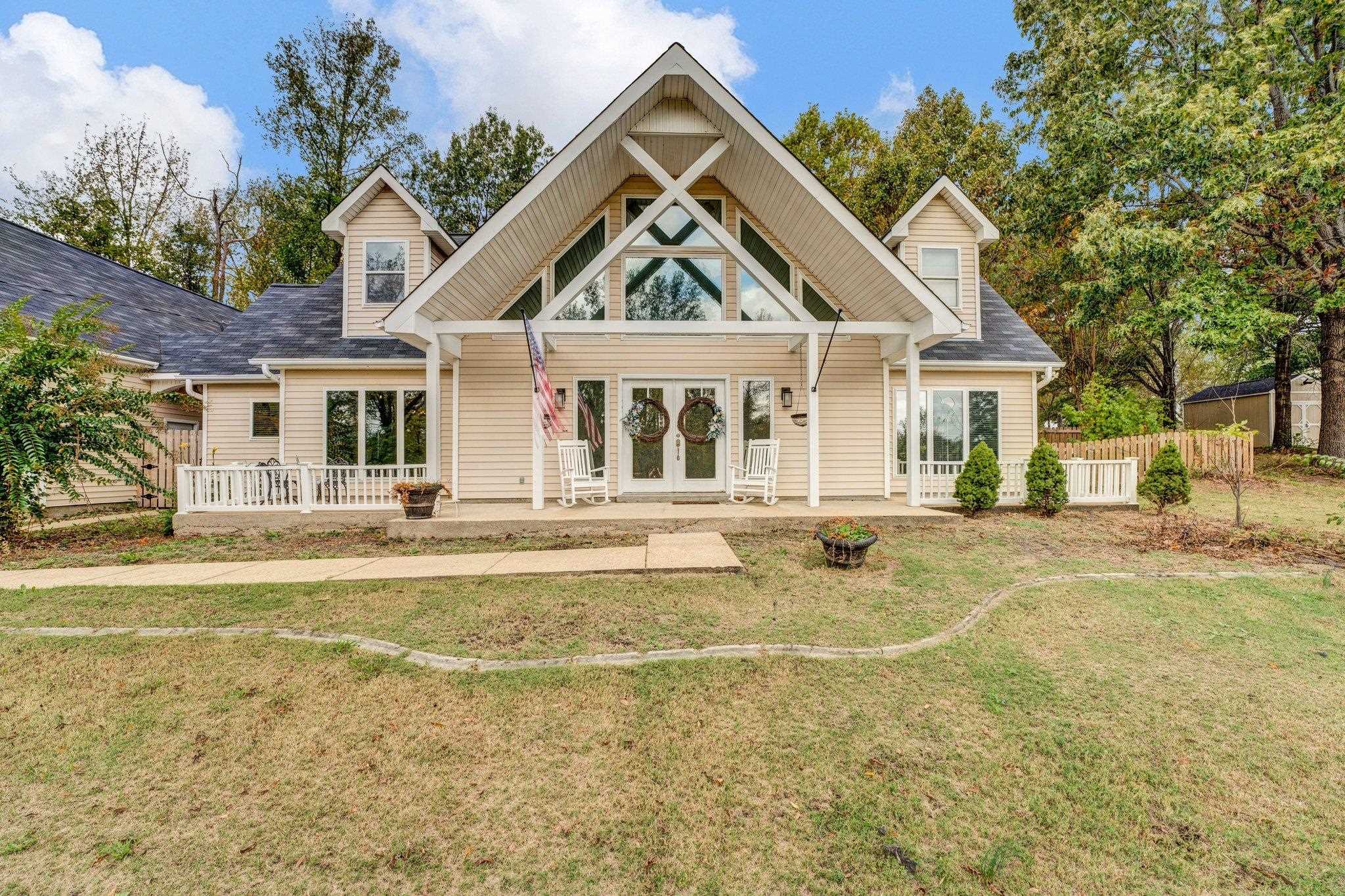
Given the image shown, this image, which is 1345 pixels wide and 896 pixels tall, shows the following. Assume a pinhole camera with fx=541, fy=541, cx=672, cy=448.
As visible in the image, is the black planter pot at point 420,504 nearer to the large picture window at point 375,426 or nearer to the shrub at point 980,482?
the large picture window at point 375,426

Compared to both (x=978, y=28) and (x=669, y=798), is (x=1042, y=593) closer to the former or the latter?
(x=669, y=798)

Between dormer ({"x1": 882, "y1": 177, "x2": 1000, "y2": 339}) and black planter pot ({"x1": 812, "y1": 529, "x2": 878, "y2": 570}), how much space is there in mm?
6419

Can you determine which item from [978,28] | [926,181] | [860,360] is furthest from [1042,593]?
[978,28]

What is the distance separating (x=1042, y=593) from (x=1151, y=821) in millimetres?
2998

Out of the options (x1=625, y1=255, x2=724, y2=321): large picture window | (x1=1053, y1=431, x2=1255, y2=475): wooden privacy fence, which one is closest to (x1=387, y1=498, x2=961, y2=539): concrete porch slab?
(x1=625, y1=255, x2=724, y2=321): large picture window

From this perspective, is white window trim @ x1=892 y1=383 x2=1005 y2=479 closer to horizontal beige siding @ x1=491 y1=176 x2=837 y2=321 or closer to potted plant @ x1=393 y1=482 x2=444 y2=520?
horizontal beige siding @ x1=491 y1=176 x2=837 y2=321

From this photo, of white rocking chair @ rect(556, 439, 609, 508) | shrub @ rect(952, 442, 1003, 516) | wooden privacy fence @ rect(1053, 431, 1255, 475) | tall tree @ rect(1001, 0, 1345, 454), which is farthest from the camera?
wooden privacy fence @ rect(1053, 431, 1255, 475)

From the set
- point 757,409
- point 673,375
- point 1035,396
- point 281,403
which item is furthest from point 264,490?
point 1035,396

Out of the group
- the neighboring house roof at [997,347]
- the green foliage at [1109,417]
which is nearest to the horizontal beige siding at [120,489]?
the neighboring house roof at [997,347]

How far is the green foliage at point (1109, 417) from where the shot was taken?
557 inches

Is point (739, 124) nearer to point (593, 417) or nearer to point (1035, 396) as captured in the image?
point (593, 417)

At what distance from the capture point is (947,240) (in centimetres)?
998

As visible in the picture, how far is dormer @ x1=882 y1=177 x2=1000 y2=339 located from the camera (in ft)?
32.4

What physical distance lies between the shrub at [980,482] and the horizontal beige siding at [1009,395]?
1.85m
